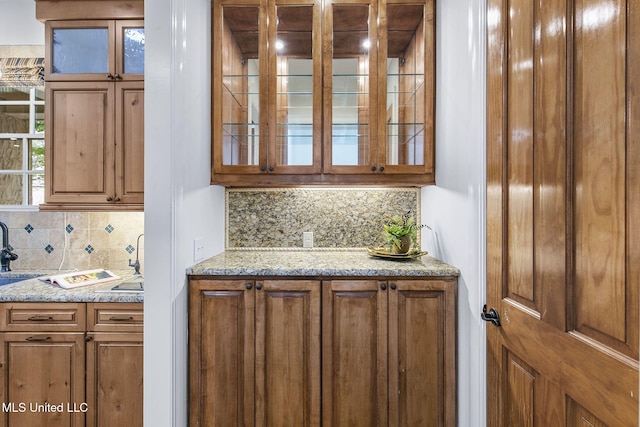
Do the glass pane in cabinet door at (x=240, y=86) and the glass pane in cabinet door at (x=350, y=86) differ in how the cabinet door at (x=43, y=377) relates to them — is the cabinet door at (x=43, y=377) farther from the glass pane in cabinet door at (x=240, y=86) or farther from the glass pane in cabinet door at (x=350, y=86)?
the glass pane in cabinet door at (x=350, y=86)

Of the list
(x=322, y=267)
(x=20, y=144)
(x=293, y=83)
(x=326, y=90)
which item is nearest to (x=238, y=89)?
(x=293, y=83)

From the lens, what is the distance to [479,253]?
1.43 m

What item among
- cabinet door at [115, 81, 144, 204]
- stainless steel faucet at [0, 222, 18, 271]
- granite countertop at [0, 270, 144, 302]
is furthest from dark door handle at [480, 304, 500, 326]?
stainless steel faucet at [0, 222, 18, 271]

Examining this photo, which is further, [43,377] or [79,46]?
[79,46]

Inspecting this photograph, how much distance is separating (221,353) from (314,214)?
1092 millimetres

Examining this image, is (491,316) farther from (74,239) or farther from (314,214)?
(74,239)

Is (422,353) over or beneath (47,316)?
beneath

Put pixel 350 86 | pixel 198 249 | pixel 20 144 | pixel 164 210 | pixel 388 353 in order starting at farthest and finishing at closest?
pixel 20 144, pixel 350 86, pixel 198 249, pixel 388 353, pixel 164 210

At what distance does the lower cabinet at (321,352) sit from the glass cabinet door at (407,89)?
2.53ft

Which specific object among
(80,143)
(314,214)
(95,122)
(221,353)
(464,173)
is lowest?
(221,353)

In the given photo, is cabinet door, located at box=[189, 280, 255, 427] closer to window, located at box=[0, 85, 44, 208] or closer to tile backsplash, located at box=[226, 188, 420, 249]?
tile backsplash, located at box=[226, 188, 420, 249]

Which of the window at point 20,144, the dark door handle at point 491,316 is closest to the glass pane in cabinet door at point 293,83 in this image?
the dark door handle at point 491,316

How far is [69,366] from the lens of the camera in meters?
1.71

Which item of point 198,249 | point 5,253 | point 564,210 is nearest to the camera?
point 564,210
